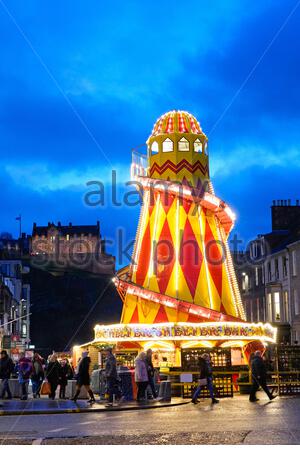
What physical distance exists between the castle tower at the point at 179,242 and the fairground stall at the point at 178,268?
50 millimetres

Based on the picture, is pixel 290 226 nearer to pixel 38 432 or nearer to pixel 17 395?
pixel 17 395

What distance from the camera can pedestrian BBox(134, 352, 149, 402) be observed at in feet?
77.0

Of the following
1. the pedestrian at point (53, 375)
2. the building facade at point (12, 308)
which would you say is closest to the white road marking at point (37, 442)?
the pedestrian at point (53, 375)

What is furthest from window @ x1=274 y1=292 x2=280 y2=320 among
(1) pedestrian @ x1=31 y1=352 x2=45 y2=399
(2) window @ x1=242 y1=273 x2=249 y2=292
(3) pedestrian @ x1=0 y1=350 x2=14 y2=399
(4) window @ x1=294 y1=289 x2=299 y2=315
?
(3) pedestrian @ x1=0 y1=350 x2=14 y2=399

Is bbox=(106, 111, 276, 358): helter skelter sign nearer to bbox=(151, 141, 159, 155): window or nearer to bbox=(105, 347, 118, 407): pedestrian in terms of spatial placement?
bbox=(151, 141, 159, 155): window

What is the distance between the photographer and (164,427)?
47.9ft

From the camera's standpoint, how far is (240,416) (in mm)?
16781

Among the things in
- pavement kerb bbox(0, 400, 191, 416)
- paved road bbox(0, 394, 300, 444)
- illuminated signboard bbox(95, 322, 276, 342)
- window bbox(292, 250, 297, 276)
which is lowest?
pavement kerb bbox(0, 400, 191, 416)

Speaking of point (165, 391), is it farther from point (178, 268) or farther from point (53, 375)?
point (178, 268)

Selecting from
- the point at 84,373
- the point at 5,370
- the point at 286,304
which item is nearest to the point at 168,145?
the point at 286,304

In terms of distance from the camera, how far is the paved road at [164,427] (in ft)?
40.9

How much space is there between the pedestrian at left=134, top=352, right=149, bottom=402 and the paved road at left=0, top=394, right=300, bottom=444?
139 inches

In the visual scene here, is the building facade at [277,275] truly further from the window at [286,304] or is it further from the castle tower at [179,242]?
the castle tower at [179,242]

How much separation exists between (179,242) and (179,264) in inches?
46.0
